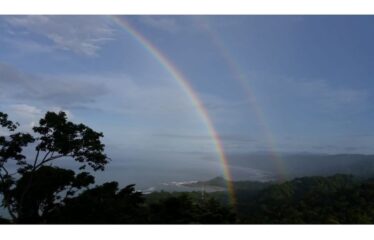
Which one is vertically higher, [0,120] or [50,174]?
[0,120]

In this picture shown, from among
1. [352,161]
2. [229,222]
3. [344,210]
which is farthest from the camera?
[352,161]

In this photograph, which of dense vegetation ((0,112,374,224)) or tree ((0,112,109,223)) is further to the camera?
tree ((0,112,109,223))

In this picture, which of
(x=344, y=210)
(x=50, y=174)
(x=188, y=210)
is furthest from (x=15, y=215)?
(x=344, y=210)

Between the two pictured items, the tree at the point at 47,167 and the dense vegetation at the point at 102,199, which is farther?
the tree at the point at 47,167

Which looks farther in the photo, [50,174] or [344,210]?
[50,174]
